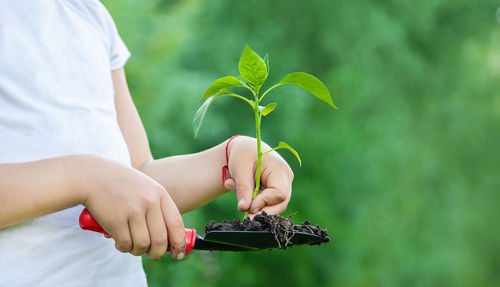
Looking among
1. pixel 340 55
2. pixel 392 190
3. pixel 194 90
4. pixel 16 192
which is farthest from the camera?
pixel 392 190

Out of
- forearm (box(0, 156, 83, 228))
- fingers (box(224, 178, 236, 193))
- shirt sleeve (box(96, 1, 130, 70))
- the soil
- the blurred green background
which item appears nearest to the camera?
forearm (box(0, 156, 83, 228))

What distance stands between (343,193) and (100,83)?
4.10 m

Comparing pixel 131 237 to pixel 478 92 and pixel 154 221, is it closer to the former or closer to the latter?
pixel 154 221

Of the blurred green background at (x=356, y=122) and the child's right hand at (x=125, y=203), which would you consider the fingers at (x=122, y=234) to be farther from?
the blurred green background at (x=356, y=122)

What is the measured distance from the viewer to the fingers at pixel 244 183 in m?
0.89

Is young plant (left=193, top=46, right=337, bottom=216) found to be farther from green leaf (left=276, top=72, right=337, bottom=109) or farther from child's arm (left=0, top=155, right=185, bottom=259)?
child's arm (left=0, top=155, right=185, bottom=259)

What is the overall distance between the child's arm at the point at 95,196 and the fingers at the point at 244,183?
0.17m

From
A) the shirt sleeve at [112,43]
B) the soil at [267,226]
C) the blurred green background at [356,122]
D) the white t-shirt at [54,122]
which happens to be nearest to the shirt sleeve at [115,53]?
the shirt sleeve at [112,43]

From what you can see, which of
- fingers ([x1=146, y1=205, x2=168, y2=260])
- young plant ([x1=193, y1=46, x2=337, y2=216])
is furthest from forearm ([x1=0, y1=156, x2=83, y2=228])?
young plant ([x1=193, y1=46, x2=337, y2=216])

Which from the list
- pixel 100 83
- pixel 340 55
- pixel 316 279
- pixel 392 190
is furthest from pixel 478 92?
pixel 100 83

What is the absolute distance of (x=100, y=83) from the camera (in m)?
0.98

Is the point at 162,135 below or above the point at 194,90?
below

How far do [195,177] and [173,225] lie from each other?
282 mm

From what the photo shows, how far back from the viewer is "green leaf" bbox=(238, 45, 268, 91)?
2.87 ft
